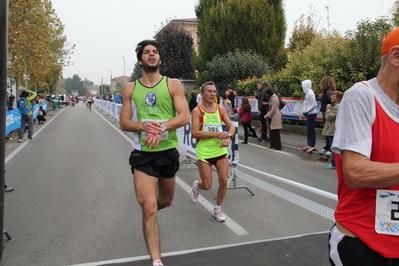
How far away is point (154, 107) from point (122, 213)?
241 centimetres

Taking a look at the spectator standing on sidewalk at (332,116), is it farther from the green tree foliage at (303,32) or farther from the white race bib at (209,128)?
the green tree foliage at (303,32)

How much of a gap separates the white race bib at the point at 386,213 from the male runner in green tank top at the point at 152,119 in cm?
191

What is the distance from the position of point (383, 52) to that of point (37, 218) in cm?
483

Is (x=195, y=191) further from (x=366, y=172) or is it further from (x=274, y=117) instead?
(x=274, y=117)

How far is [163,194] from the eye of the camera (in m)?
3.55

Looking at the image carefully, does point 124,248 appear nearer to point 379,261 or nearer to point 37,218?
point 37,218

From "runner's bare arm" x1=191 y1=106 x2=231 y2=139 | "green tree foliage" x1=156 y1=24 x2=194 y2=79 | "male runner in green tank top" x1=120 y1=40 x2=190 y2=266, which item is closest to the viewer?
"male runner in green tank top" x1=120 y1=40 x2=190 y2=266

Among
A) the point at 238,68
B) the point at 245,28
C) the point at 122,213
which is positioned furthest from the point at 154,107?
the point at 245,28

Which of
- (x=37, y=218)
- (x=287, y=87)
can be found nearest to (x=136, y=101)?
(x=37, y=218)

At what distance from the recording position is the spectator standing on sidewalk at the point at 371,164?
1.47 metres

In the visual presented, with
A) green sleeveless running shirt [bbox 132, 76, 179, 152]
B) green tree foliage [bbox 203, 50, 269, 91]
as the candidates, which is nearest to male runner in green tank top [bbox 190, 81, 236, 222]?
green sleeveless running shirt [bbox 132, 76, 179, 152]

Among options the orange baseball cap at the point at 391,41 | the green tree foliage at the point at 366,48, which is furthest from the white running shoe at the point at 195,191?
the green tree foliage at the point at 366,48

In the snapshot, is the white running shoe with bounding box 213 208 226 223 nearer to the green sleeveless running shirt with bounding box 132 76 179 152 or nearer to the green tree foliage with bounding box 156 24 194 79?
the green sleeveless running shirt with bounding box 132 76 179 152

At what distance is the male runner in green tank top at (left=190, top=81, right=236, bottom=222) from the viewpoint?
466cm
